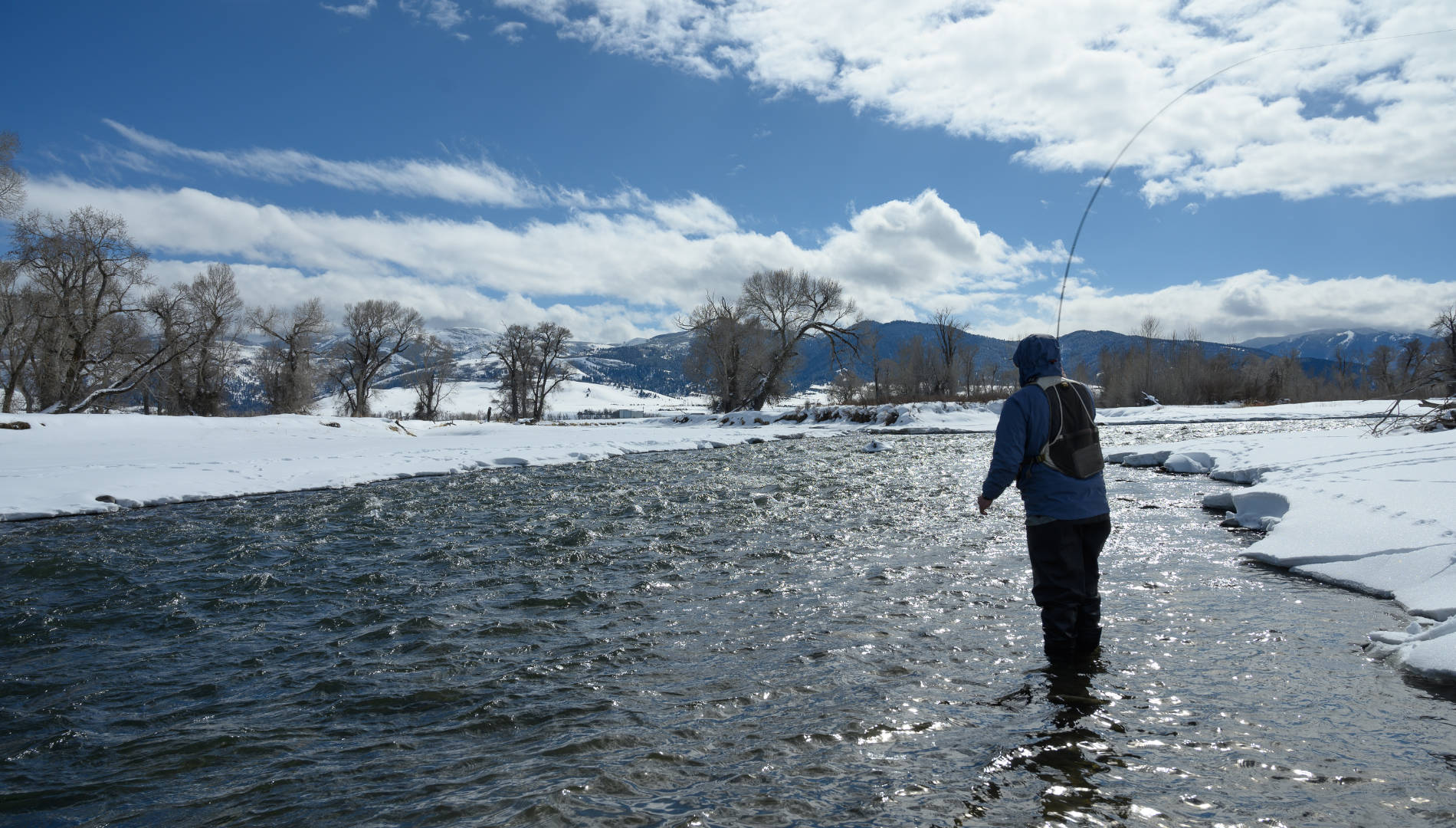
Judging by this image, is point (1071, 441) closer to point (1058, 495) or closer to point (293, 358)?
point (1058, 495)

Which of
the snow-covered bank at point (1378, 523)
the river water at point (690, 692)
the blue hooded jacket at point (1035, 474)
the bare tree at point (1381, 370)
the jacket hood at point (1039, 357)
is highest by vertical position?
the bare tree at point (1381, 370)

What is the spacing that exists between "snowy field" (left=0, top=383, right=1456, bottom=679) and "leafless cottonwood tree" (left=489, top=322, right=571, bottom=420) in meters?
32.5

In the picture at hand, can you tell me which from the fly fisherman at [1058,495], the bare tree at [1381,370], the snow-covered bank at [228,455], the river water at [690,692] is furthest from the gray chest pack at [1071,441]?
the bare tree at [1381,370]

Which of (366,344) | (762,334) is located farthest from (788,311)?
(366,344)

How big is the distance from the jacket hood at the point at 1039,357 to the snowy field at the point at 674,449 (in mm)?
2690

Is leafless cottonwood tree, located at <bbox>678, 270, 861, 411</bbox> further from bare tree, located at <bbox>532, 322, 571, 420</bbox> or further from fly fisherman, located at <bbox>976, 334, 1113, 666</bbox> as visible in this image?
fly fisherman, located at <bbox>976, 334, 1113, 666</bbox>

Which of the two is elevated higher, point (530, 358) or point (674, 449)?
point (530, 358)

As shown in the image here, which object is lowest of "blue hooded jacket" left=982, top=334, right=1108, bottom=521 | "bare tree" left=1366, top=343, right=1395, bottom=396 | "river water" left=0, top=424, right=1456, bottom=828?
"river water" left=0, top=424, right=1456, bottom=828

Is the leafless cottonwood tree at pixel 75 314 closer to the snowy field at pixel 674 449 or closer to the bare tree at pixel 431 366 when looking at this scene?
the snowy field at pixel 674 449

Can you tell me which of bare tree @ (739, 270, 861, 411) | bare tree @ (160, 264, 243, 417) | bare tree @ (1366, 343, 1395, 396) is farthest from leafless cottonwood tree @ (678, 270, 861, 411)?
bare tree @ (1366, 343, 1395, 396)

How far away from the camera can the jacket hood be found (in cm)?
458

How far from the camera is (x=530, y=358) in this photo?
6481 centimetres

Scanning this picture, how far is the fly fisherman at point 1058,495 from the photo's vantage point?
14.3 ft

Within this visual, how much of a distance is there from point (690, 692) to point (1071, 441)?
114 inches
